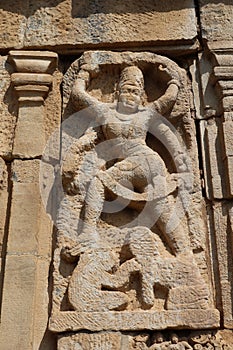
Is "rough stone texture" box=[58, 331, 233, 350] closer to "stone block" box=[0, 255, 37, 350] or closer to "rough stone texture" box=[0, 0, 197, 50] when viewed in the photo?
"stone block" box=[0, 255, 37, 350]

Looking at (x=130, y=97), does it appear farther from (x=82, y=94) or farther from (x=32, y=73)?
(x=32, y=73)

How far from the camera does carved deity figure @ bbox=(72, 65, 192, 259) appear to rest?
→ 3.22m

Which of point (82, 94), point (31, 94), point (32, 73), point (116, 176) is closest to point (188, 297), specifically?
point (116, 176)

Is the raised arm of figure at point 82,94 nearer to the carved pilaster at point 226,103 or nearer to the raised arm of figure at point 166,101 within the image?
the raised arm of figure at point 166,101

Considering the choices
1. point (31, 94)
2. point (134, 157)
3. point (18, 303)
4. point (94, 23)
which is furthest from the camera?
point (94, 23)

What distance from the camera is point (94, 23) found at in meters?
3.93

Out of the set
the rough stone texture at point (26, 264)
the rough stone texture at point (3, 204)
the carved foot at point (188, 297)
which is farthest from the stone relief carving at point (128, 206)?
the rough stone texture at point (3, 204)

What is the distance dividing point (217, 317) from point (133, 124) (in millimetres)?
1561

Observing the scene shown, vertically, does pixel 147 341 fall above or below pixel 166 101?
below

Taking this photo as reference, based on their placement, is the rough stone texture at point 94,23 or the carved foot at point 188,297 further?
the rough stone texture at point 94,23

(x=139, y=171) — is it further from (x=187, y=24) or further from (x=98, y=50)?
(x=187, y=24)

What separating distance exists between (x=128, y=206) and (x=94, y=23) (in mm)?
1717

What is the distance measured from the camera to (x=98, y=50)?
12.7ft

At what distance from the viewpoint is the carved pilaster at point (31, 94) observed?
3.53 meters
